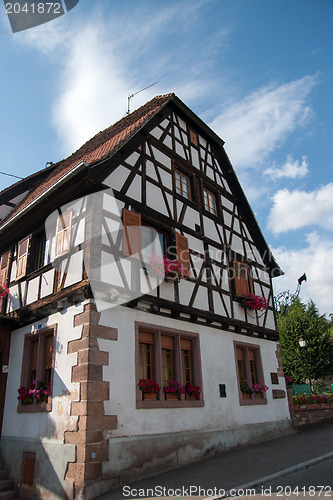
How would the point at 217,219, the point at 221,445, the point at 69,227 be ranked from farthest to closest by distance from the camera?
the point at 217,219 → the point at 221,445 → the point at 69,227

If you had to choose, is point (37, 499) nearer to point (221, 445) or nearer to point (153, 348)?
point (153, 348)

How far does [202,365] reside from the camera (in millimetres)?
9727

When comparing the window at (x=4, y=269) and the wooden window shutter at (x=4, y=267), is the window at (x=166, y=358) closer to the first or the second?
the window at (x=4, y=269)

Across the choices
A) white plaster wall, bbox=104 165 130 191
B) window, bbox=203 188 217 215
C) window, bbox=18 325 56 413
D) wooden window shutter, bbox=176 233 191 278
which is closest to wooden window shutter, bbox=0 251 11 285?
window, bbox=18 325 56 413

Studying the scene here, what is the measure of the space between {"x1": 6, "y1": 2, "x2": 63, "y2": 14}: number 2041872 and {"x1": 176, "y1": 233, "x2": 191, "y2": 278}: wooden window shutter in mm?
6227

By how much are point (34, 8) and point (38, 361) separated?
6.61m

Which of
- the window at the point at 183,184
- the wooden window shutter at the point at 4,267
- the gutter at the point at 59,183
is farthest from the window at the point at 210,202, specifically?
the wooden window shutter at the point at 4,267

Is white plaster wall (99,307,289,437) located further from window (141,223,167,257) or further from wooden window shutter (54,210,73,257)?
wooden window shutter (54,210,73,257)

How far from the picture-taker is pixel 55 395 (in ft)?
24.7

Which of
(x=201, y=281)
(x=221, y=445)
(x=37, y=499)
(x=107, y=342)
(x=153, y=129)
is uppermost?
(x=153, y=129)

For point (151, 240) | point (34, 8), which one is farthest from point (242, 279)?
point (34, 8)

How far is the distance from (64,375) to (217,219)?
711 centimetres

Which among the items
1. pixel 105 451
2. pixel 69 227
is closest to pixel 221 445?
pixel 105 451

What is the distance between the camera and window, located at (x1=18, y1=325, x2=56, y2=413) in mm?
8039
